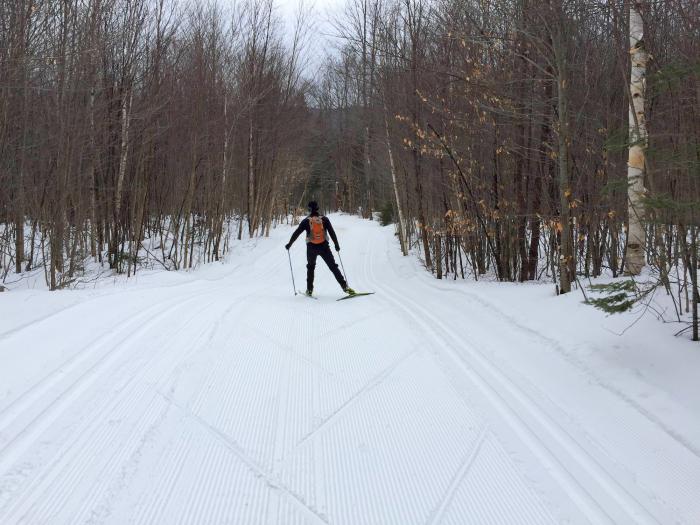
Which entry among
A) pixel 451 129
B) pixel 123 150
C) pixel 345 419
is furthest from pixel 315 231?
pixel 123 150

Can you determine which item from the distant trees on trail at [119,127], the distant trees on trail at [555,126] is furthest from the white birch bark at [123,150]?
the distant trees on trail at [555,126]

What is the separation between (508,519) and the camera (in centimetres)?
278

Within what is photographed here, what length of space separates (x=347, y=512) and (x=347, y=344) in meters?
3.65

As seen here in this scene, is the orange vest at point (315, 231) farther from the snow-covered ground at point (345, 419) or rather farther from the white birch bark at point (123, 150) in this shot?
the white birch bark at point (123, 150)

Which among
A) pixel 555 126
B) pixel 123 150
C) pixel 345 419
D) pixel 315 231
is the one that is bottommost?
pixel 345 419

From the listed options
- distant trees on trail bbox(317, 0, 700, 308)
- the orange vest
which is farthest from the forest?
the orange vest

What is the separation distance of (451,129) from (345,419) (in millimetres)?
9500

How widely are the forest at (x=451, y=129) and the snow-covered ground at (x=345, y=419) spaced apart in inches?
45.3

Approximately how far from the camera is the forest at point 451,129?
6254 millimetres

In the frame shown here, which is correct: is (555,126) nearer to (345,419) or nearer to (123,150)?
(345,419)

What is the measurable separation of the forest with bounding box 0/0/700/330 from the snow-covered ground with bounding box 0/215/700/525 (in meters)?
1.15

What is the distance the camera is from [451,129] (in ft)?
40.0

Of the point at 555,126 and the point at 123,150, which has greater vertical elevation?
the point at 123,150

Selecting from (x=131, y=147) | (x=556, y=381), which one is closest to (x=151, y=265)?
(x=131, y=147)
